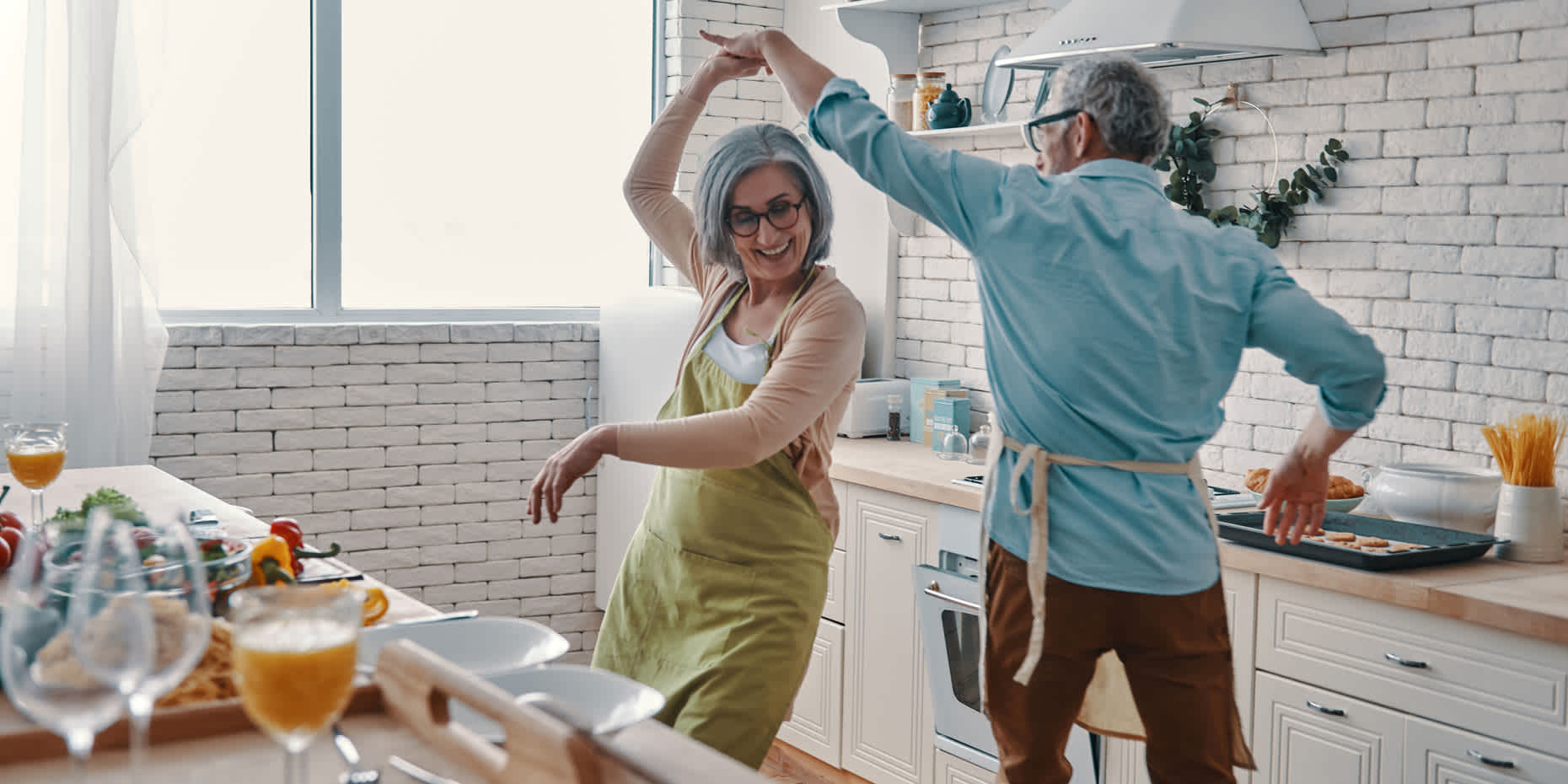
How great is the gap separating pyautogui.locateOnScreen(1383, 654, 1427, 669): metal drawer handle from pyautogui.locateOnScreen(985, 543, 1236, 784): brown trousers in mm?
499

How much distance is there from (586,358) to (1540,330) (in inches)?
112

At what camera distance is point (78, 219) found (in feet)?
12.0

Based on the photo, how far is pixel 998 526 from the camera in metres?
2.25

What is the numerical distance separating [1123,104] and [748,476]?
80cm

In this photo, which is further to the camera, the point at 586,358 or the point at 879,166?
the point at 586,358

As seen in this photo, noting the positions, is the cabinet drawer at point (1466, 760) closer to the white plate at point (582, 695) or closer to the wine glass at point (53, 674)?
the white plate at point (582, 695)

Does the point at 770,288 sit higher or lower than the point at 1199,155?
lower

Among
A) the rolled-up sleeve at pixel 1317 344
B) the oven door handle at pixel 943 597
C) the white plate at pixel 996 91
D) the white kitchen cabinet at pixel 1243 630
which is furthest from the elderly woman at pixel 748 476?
the white plate at pixel 996 91

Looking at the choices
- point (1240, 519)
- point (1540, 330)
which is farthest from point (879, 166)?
point (1540, 330)

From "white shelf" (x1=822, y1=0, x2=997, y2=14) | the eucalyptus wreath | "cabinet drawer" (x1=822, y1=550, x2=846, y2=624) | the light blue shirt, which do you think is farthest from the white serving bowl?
"white shelf" (x1=822, y1=0, x2=997, y2=14)

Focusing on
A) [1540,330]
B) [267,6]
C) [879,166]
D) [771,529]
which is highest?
[267,6]

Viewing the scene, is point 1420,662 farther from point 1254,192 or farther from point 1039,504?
point 1254,192

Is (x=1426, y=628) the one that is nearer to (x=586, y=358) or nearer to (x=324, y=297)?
(x=586, y=358)

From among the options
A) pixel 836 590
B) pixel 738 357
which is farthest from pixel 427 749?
pixel 836 590
